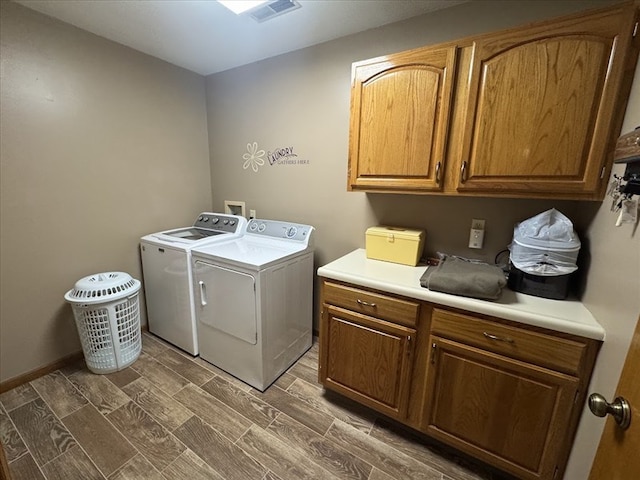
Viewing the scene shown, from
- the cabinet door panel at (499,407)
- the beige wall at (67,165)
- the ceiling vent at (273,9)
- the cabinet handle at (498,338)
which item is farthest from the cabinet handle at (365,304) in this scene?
the beige wall at (67,165)

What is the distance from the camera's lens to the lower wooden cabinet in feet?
3.58

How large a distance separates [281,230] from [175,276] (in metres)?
0.88

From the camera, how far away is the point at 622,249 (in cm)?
92

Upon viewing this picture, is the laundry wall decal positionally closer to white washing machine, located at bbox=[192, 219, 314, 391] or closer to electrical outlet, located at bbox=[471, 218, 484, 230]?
white washing machine, located at bbox=[192, 219, 314, 391]

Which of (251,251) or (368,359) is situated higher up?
(251,251)

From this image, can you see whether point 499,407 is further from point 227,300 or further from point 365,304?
point 227,300

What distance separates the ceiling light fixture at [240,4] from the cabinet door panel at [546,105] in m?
1.20

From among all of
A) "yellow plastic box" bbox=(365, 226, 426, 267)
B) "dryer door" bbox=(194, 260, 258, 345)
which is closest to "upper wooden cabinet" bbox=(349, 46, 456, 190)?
"yellow plastic box" bbox=(365, 226, 426, 267)

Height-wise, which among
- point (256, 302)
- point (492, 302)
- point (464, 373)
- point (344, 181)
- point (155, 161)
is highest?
point (155, 161)

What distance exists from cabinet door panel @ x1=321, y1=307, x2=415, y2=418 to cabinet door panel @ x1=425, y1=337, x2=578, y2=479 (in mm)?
159

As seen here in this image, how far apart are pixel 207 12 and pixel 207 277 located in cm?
168

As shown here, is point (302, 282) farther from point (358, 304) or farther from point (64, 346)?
point (64, 346)

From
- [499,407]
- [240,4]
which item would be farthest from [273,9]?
[499,407]

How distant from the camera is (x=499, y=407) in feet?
3.97
